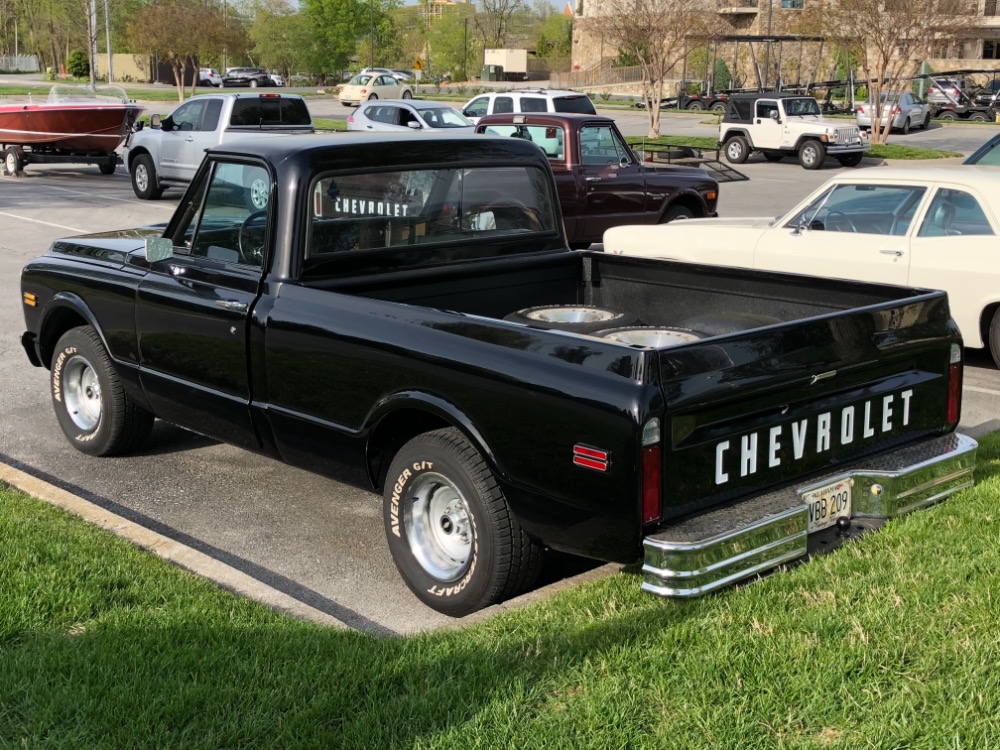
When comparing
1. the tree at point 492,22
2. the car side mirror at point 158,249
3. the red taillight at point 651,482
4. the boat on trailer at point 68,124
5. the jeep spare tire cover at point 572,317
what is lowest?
the red taillight at point 651,482

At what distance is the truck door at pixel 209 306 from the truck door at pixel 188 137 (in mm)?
14095

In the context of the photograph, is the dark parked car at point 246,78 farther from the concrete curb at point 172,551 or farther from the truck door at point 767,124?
the concrete curb at point 172,551

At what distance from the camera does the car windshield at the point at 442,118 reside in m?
24.2

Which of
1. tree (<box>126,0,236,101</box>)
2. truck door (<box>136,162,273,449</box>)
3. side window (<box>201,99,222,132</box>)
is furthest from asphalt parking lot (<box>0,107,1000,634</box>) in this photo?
tree (<box>126,0,236,101</box>)

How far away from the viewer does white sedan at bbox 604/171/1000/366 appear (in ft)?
28.8

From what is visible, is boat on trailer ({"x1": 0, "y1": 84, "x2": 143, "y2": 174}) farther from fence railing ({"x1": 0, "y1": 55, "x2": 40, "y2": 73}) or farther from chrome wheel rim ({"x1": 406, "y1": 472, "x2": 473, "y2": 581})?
fence railing ({"x1": 0, "y1": 55, "x2": 40, "y2": 73})

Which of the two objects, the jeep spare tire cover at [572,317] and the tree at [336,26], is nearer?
the jeep spare tire cover at [572,317]

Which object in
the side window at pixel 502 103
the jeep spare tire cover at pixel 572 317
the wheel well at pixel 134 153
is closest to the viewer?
the jeep spare tire cover at pixel 572 317

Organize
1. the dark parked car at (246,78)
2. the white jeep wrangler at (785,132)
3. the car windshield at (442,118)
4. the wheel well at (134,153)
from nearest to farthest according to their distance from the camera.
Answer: the wheel well at (134,153), the car windshield at (442,118), the white jeep wrangler at (785,132), the dark parked car at (246,78)

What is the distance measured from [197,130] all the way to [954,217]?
14100 mm

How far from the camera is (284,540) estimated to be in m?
5.62

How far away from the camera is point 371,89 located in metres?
57.0

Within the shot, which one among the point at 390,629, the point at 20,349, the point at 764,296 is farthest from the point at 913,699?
the point at 20,349

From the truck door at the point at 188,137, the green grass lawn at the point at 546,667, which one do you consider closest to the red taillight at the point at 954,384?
the green grass lawn at the point at 546,667
